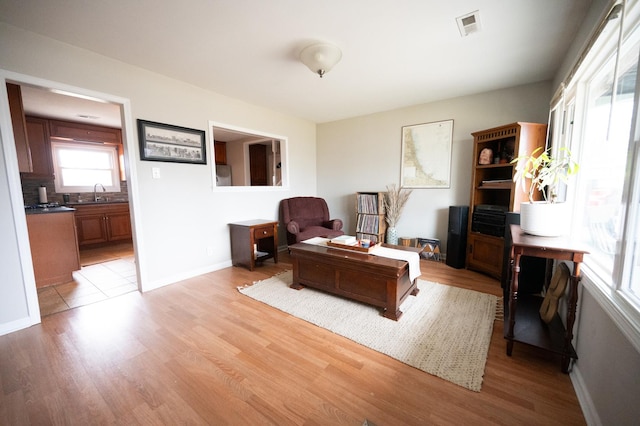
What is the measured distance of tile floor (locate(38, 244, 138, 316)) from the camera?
94.1 inches

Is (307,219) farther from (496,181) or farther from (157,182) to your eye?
(496,181)

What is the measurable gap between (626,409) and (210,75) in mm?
3740

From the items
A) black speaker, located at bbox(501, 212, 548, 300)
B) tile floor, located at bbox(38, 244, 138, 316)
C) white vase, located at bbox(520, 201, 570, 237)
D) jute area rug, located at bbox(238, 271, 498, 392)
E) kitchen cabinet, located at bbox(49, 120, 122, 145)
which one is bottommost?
jute area rug, located at bbox(238, 271, 498, 392)

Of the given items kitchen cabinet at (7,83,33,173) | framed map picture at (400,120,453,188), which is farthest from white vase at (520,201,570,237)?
kitchen cabinet at (7,83,33,173)

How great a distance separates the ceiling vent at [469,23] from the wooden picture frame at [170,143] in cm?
289

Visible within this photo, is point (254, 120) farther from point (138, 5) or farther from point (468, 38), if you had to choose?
point (468, 38)

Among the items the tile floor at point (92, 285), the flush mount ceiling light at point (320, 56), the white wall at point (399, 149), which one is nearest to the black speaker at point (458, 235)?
the white wall at point (399, 149)

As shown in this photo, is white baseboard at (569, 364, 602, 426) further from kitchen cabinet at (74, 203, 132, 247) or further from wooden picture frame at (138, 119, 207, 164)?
kitchen cabinet at (74, 203, 132, 247)

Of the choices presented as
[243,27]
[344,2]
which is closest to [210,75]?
[243,27]

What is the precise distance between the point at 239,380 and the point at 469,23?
294 centimetres

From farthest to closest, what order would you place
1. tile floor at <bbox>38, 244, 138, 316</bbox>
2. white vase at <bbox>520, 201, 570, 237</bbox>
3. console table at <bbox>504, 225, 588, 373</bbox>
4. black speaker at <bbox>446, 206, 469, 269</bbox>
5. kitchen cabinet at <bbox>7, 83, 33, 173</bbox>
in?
black speaker at <bbox>446, 206, 469, 269</bbox> → tile floor at <bbox>38, 244, 138, 316</bbox> → kitchen cabinet at <bbox>7, 83, 33, 173</bbox> → white vase at <bbox>520, 201, 570, 237</bbox> → console table at <bbox>504, 225, 588, 373</bbox>

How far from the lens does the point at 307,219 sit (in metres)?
4.08

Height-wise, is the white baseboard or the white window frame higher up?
the white window frame

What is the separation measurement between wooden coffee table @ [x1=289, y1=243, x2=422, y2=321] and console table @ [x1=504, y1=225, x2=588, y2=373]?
74 centimetres
